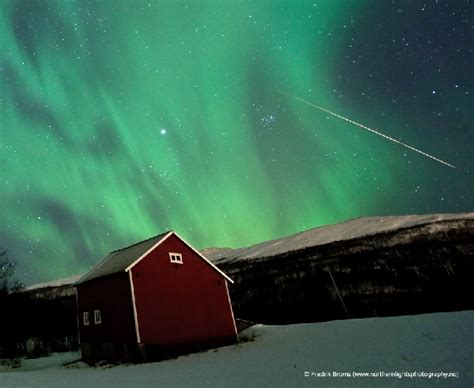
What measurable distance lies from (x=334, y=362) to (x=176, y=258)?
13.8 metres

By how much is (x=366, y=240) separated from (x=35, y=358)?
44.7 metres

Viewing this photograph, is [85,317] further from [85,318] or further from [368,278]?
[368,278]

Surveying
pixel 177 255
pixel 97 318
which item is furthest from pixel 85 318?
pixel 177 255

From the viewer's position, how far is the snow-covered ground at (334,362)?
1201cm

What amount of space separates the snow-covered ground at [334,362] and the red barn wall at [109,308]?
6.67 ft

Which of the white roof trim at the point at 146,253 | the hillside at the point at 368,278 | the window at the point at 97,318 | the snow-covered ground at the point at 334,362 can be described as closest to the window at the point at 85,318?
the window at the point at 97,318

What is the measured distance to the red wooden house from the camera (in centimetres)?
2212

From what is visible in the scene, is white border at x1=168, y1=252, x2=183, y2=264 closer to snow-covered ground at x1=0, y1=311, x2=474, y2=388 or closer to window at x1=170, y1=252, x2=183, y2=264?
window at x1=170, y1=252, x2=183, y2=264

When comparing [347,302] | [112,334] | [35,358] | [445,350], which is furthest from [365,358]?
[35,358]

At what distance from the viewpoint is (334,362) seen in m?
14.8

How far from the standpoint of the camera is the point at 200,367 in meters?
17.1

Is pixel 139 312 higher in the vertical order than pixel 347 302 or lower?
higher

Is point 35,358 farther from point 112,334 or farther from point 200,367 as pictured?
point 200,367

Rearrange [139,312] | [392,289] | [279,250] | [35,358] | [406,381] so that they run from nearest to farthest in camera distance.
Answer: [406,381] < [139,312] < [35,358] < [392,289] < [279,250]
